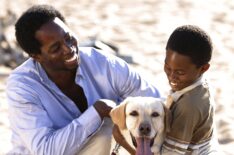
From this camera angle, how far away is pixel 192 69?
11.2 ft

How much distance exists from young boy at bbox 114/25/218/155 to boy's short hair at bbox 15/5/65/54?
720 millimetres

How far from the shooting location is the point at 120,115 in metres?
3.48

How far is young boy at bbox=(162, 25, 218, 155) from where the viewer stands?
338cm

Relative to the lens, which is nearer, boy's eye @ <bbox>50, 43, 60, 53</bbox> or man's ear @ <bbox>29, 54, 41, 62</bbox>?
boy's eye @ <bbox>50, 43, 60, 53</bbox>

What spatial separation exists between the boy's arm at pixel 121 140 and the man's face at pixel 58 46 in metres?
0.42

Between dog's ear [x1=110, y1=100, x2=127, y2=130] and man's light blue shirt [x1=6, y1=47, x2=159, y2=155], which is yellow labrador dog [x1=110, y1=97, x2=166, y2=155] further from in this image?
man's light blue shirt [x1=6, y1=47, x2=159, y2=155]

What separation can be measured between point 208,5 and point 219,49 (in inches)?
91.1

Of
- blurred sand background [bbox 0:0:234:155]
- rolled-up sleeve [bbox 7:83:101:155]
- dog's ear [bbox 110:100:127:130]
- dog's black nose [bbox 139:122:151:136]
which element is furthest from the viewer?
blurred sand background [bbox 0:0:234:155]

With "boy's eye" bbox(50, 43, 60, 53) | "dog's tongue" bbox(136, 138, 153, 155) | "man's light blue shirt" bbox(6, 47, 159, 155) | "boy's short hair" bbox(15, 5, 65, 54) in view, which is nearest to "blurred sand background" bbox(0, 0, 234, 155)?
"man's light blue shirt" bbox(6, 47, 159, 155)

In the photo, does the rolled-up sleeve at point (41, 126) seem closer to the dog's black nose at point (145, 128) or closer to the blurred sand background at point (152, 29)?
the dog's black nose at point (145, 128)

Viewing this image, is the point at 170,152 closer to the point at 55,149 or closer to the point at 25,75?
the point at 55,149

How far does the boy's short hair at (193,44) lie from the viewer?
11.2ft

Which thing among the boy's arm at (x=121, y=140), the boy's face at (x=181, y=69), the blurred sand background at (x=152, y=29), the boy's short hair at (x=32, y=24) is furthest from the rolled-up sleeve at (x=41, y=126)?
the blurred sand background at (x=152, y=29)

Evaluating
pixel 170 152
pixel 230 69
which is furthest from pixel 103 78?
pixel 230 69
